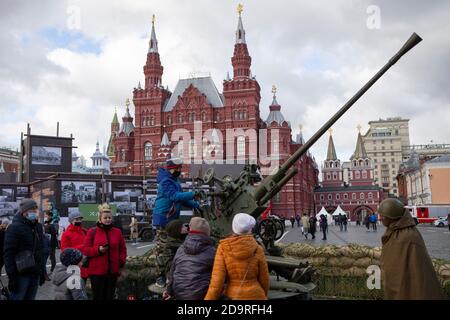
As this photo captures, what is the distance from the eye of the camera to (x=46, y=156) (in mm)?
31641

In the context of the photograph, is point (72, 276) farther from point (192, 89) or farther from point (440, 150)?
point (440, 150)

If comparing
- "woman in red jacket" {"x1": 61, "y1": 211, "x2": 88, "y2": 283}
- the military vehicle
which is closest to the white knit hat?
the military vehicle

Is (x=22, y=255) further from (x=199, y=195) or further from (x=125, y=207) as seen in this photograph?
(x=125, y=207)

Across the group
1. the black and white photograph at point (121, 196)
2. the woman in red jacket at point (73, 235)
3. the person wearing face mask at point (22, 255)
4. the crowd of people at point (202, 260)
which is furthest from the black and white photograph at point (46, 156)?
the crowd of people at point (202, 260)

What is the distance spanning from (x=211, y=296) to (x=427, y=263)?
167 centimetres

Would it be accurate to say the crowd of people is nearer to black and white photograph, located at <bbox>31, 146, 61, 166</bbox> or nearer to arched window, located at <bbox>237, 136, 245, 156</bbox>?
black and white photograph, located at <bbox>31, 146, 61, 166</bbox>

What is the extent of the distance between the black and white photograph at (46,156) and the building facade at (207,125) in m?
24.0

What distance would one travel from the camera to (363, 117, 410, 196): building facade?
403ft

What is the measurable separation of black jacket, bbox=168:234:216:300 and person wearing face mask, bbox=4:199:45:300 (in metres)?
2.49

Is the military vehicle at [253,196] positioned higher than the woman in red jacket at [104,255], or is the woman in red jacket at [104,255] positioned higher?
the military vehicle at [253,196]

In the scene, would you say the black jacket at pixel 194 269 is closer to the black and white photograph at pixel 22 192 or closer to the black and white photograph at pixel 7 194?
the black and white photograph at pixel 7 194

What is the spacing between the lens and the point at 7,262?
16.6 feet

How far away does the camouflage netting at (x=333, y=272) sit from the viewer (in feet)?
24.5

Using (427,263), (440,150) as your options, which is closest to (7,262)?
(427,263)
